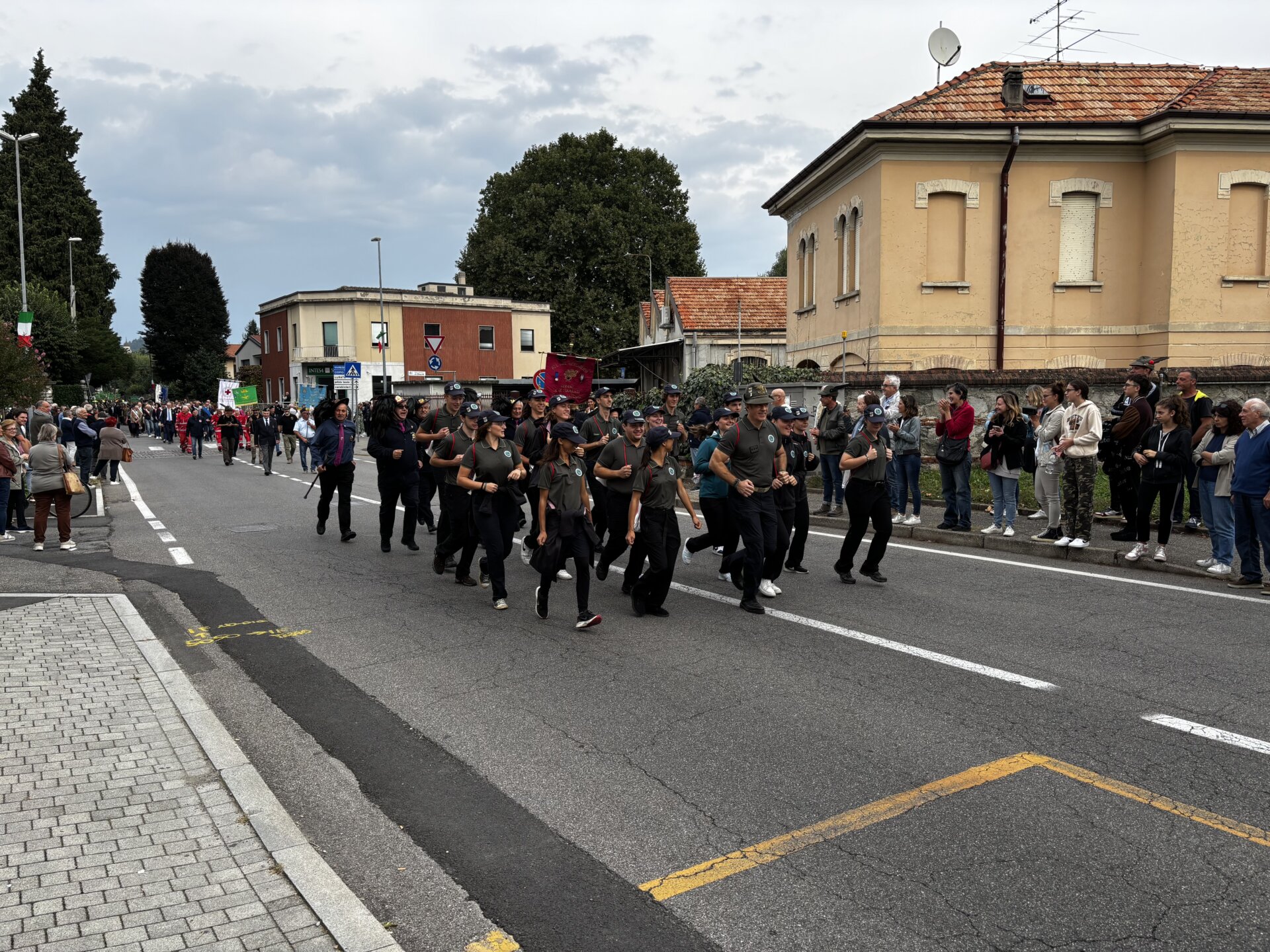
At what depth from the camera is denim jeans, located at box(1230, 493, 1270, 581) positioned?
9.20 meters

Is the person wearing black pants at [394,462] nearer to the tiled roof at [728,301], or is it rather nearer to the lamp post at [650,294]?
the tiled roof at [728,301]

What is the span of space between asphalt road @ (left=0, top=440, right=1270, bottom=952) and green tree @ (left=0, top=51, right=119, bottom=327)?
5719 cm

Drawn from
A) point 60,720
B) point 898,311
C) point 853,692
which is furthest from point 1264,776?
point 898,311

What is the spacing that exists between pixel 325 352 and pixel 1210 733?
58.6m

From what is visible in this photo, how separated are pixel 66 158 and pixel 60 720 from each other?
212 feet

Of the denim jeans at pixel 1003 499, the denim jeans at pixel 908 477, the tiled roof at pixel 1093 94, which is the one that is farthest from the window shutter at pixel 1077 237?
the denim jeans at pixel 1003 499

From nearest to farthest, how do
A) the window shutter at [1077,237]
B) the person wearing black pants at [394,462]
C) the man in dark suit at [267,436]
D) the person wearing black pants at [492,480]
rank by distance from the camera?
the person wearing black pants at [492,480]
the person wearing black pants at [394,462]
the window shutter at [1077,237]
the man in dark suit at [267,436]

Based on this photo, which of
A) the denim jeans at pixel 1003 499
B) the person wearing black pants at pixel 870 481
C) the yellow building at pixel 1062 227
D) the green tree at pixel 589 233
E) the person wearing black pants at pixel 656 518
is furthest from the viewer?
the green tree at pixel 589 233

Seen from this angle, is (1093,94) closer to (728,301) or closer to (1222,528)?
(1222,528)

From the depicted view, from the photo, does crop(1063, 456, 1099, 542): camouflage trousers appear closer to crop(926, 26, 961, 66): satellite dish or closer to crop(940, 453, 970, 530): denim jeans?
Result: crop(940, 453, 970, 530): denim jeans

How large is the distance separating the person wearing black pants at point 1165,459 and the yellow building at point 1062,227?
1141cm

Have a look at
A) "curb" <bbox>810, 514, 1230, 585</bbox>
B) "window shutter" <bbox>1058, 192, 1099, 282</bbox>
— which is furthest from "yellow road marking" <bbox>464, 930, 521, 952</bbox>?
"window shutter" <bbox>1058, 192, 1099, 282</bbox>

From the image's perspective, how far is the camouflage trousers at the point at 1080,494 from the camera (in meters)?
11.0

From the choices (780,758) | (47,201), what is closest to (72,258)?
(47,201)
